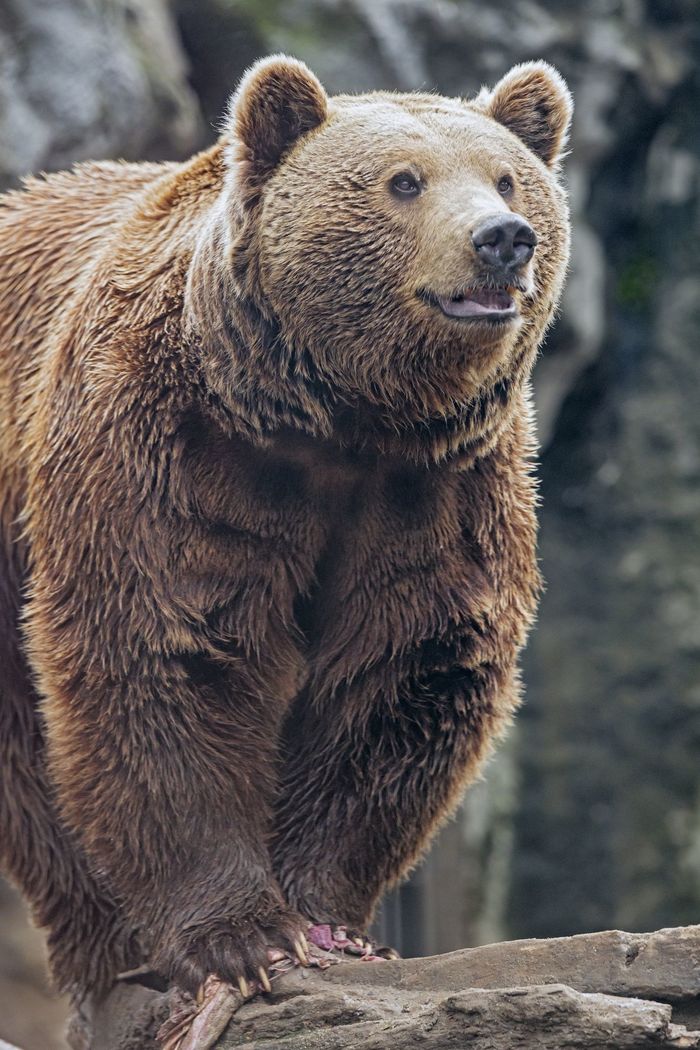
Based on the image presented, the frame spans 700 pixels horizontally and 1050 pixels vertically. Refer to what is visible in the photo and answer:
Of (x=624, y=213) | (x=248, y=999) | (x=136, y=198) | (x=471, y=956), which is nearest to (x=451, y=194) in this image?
(x=136, y=198)

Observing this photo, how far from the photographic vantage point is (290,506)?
14.3 ft

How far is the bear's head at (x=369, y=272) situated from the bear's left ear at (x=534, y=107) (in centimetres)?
9

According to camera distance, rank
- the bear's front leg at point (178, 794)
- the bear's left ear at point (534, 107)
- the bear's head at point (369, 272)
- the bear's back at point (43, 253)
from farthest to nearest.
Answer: the bear's back at point (43, 253) < the bear's left ear at point (534, 107) < the bear's front leg at point (178, 794) < the bear's head at point (369, 272)

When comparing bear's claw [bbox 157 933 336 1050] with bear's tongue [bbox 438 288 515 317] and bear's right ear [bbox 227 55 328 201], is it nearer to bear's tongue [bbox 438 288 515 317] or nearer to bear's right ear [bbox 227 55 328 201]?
bear's tongue [bbox 438 288 515 317]

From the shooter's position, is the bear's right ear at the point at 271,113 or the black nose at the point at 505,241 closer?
the black nose at the point at 505,241

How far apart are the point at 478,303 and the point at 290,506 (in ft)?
2.70

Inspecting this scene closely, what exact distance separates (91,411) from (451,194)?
120 centimetres

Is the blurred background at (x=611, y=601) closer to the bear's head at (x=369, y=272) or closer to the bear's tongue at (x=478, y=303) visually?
the bear's head at (x=369, y=272)

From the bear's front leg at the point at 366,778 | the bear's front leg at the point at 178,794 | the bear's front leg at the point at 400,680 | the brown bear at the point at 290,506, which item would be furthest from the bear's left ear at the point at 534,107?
the bear's front leg at the point at 178,794

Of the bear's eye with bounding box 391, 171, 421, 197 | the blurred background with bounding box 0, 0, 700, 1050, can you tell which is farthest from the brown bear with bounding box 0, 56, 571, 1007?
the blurred background with bounding box 0, 0, 700, 1050

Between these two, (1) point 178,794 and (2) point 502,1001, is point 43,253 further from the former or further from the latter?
(2) point 502,1001

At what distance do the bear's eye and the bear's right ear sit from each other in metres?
0.34

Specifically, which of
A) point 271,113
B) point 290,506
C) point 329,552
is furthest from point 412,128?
point 329,552

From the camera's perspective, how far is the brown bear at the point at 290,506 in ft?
13.6
